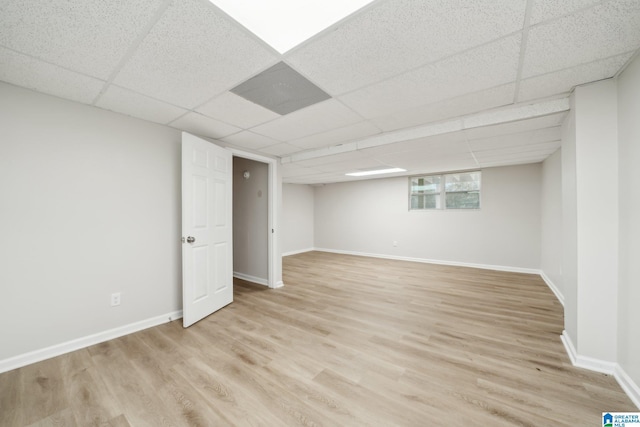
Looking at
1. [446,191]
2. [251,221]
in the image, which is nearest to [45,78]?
[251,221]

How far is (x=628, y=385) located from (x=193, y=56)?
3.68 metres

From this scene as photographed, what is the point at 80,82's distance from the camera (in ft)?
6.06

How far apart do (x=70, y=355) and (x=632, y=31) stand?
4.65 metres

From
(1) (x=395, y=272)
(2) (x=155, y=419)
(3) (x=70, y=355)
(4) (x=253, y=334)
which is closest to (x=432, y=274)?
(1) (x=395, y=272)

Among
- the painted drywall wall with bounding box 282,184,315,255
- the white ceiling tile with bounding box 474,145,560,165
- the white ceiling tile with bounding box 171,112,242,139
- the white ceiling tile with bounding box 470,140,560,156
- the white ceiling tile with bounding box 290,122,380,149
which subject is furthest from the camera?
the painted drywall wall with bounding box 282,184,315,255

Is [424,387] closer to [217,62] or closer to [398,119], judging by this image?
[398,119]

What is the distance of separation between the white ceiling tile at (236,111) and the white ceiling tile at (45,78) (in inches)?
32.0

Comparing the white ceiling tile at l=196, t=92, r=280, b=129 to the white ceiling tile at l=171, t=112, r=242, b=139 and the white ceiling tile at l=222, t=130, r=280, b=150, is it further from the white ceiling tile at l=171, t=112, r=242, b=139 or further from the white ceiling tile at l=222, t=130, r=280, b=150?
the white ceiling tile at l=222, t=130, r=280, b=150

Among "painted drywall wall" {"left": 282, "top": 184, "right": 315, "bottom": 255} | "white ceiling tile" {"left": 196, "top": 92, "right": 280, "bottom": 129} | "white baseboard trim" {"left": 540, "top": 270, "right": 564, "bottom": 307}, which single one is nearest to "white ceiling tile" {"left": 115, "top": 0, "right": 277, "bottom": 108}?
"white ceiling tile" {"left": 196, "top": 92, "right": 280, "bottom": 129}

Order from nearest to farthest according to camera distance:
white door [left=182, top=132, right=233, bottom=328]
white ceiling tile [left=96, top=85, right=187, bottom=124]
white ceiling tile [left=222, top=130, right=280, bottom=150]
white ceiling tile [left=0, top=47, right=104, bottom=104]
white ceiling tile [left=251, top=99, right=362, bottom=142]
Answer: white ceiling tile [left=0, top=47, right=104, bottom=104] → white ceiling tile [left=96, top=85, right=187, bottom=124] → white ceiling tile [left=251, top=99, right=362, bottom=142] → white door [left=182, top=132, right=233, bottom=328] → white ceiling tile [left=222, top=130, right=280, bottom=150]

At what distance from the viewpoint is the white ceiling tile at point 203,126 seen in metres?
2.51

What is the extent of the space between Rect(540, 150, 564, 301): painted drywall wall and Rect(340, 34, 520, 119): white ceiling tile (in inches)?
106

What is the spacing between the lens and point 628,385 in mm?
1594

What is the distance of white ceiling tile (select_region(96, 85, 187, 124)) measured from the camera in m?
2.03
